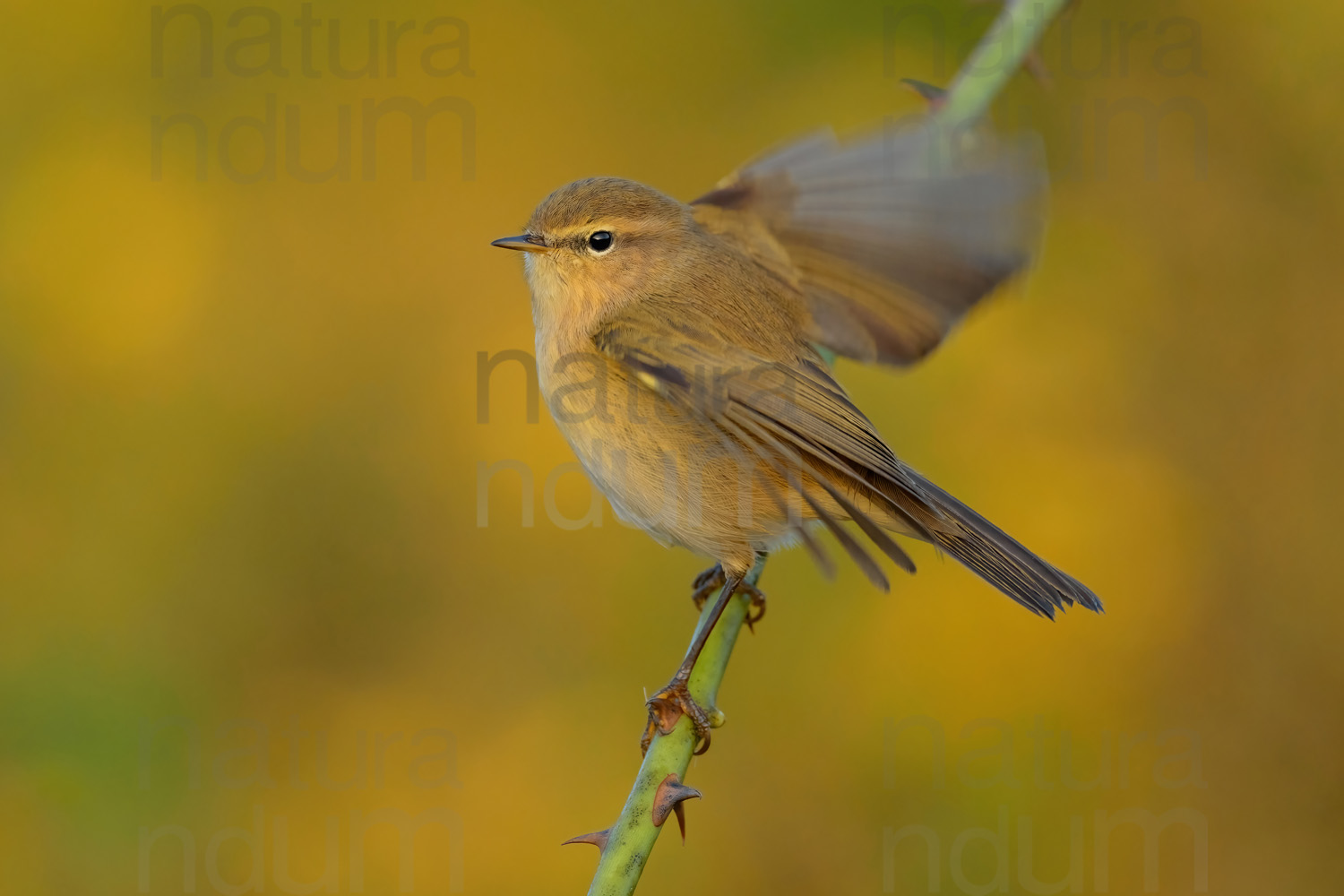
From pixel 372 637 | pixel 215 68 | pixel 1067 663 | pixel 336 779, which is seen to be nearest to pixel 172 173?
pixel 215 68

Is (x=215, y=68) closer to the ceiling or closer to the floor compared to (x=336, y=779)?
closer to the ceiling

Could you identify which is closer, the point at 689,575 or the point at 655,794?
the point at 655,794

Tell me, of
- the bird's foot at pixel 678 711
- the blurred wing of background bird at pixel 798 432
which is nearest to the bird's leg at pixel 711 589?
the blurred wing of background bird at pixel 798 432

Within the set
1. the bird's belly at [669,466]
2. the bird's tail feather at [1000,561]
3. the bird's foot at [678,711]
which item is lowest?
the bird's foot at [678,711]

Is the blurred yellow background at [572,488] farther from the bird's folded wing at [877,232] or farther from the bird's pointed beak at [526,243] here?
the bird's pointed beak at [526,243]

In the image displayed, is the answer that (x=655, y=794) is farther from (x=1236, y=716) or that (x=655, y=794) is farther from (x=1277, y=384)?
(x=1277, y=384)

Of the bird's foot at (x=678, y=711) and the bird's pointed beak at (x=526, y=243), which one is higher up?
the bird's pointed beak at (x=526, y=243)

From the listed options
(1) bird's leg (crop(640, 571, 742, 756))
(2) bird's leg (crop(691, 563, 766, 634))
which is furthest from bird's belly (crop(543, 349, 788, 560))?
(2) bird's leg (crop(691, 563, 766, 634))

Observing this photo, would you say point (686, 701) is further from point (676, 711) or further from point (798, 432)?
point (798, 432)
